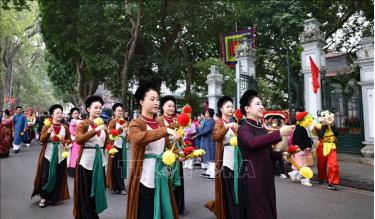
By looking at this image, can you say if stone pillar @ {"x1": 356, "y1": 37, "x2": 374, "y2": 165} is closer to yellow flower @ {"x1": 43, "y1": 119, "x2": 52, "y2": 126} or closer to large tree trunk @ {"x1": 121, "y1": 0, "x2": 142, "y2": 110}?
yellow flower @ {"x1": 43, "y1": 119, "x2": 52, "y2": 126}

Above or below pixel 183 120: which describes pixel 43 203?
below

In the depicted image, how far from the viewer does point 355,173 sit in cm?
757

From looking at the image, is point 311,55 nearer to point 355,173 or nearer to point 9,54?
point 355,173

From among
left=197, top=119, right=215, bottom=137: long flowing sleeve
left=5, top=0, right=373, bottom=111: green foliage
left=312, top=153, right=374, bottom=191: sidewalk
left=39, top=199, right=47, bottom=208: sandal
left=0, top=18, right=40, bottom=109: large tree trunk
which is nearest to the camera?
left=39, top=199, right=47, bottom=208: sandal

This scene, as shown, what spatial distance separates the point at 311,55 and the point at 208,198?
628 centimetres

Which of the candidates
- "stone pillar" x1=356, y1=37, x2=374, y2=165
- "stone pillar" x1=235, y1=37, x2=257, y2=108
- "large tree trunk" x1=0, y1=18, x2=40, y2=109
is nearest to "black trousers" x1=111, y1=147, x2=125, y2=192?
"stone pillar" x1=235, y1=37, x2=257, y2=108

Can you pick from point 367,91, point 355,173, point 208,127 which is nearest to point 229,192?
point 208,127

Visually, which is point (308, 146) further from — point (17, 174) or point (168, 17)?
point (168, 17)

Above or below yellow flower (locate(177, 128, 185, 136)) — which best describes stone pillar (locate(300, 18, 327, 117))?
above

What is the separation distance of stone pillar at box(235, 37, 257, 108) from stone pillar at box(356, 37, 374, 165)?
365cm

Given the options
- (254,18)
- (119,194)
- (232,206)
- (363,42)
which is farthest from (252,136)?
(254,18)

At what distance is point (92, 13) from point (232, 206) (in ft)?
45.5

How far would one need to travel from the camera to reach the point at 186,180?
7688mm

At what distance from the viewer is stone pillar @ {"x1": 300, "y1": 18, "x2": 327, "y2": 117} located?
391 inches
